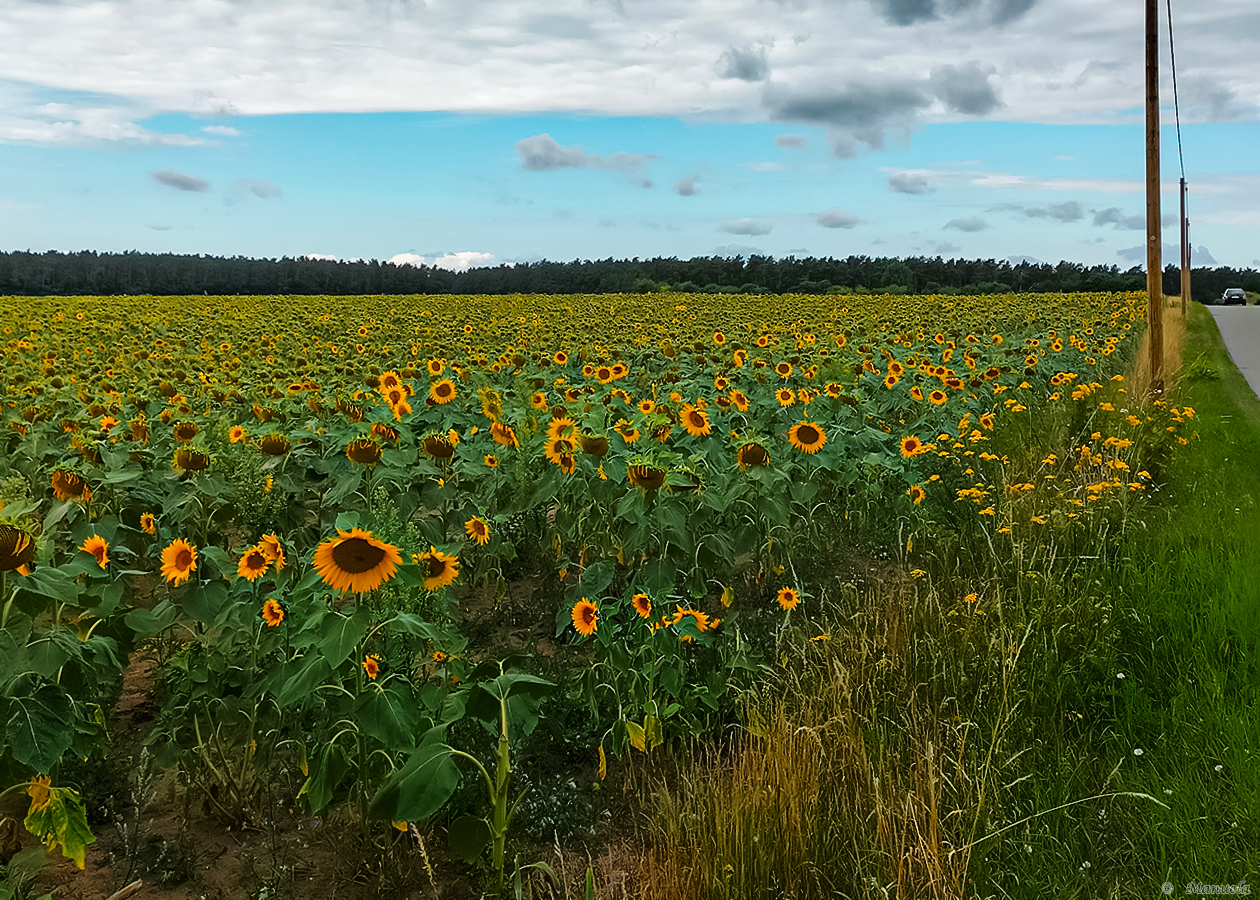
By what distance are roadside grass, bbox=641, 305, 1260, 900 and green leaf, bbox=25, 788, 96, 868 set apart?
1621 millimetres

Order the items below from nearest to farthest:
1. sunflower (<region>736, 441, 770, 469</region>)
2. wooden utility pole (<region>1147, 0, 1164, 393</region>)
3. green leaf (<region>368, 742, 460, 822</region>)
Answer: green leaf (<region>368, 742, 460, 822</region>) → sunflower (<region>736, 441, 770, 469</region>) → wooden utility pole (<region>1147, 0, 1164, 393</region>)

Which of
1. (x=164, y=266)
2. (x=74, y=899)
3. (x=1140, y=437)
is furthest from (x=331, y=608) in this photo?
(x=164, y=266)

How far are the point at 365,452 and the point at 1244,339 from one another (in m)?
26.3

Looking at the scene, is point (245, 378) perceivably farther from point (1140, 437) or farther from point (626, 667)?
point (1140, 437)

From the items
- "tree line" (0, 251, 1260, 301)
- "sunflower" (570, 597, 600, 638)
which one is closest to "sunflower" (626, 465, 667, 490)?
"sunflower" (570, 597, 600, 638)

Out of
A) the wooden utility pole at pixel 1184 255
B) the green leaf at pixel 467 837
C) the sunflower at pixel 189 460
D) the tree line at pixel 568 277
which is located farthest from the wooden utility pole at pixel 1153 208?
the tree line at pixel 568 277

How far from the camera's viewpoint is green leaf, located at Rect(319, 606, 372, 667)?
2.69 m

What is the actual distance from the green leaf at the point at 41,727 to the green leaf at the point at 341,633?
2.25ft

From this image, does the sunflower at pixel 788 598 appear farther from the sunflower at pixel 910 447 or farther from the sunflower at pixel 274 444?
the sunflower at pixel 274 444

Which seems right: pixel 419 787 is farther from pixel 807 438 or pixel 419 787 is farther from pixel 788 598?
pixel 807 438

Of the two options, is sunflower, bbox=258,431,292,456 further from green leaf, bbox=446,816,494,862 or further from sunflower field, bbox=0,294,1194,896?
green leaf, bbox=446,816,494,862

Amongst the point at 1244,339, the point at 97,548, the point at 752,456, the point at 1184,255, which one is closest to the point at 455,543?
the point at 97,548

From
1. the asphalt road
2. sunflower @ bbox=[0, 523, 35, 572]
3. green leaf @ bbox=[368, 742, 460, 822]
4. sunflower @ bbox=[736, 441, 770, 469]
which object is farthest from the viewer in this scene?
the asphalt road

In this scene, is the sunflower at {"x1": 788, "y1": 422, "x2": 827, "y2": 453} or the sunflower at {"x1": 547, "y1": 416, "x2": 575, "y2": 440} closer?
the sunflower at {"x1": 547, "y1": 416, "x2": 575, "y2": 440}
